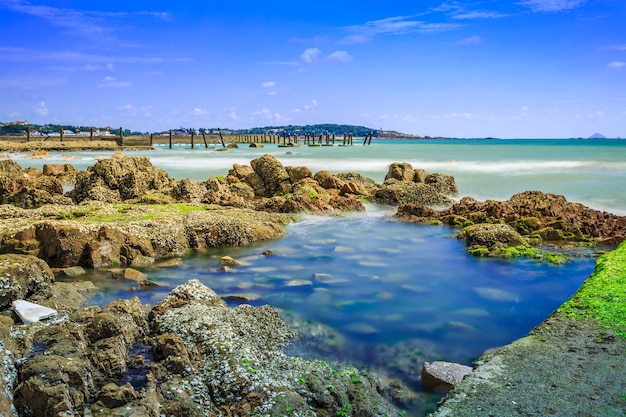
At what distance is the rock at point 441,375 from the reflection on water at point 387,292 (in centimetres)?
18

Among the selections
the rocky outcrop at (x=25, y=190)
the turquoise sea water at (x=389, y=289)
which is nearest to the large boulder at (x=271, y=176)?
the turquoise sea water at (x=389, y=289)

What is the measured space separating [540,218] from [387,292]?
6787 millimetres

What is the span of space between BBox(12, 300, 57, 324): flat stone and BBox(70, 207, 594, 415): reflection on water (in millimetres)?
2173

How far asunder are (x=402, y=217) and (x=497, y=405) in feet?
37.3

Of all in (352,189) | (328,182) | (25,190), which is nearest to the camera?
(25,190)

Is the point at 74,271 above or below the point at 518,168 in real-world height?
below

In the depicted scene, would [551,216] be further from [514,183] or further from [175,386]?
[514,183]

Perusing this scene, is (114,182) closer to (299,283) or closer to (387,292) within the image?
(299,283)

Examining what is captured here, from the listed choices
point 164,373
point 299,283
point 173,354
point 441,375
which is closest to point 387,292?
point 299,283

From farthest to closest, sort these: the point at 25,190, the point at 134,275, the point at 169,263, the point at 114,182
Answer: the point at 114,182 → the point at 25,190 → the point at 169,263 → the point at 134,275

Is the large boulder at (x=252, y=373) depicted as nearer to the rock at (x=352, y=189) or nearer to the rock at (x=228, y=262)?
the rock at (x=228, y=262)

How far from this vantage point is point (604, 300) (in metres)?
6.51

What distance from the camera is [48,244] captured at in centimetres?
923

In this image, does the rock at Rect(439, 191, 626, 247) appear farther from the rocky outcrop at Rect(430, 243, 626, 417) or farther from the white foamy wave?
the white foamy wave
